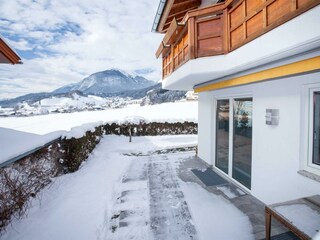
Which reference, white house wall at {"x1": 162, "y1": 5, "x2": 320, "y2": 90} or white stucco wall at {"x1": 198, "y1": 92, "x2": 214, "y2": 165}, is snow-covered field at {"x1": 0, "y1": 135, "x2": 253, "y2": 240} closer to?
white stucco wall at {"x1": 198, "y1": 92, "x2": 214, "y2": 165}

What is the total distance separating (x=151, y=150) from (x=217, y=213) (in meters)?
7.20

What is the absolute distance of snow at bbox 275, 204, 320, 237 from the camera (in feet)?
8.39

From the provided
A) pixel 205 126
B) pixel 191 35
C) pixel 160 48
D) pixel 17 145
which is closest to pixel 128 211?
pixel 17 145

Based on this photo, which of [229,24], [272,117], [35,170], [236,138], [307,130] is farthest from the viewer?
[236,138]

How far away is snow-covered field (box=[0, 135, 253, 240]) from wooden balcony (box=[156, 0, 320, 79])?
390cm

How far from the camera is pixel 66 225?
4.20m

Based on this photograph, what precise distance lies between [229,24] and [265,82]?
1.71m

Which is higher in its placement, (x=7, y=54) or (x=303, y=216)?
(x=7, y=54)

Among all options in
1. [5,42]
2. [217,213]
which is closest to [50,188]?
[5,42]

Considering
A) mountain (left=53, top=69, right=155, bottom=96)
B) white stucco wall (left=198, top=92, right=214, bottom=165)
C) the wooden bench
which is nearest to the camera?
the wooden bench

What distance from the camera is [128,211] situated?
4.71m

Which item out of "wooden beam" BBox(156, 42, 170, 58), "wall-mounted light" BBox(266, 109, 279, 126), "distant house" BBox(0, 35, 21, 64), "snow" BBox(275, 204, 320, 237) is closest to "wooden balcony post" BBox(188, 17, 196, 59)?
"wall-mounted light" BBox(266, 109, 279, 126)

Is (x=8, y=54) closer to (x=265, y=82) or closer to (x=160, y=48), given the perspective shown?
(x=160, y=48)

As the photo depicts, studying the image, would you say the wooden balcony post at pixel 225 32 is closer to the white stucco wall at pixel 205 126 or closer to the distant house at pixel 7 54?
the white stucco wall at pixel 205 126
